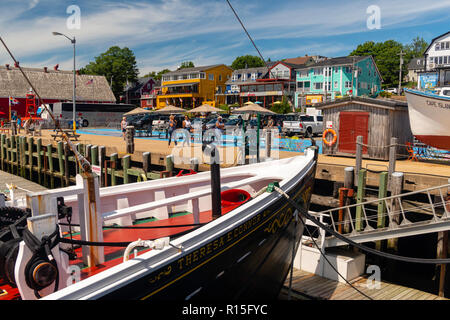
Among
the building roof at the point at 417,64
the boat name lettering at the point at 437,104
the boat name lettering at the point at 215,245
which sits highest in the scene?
the building roof at the point at 417,64

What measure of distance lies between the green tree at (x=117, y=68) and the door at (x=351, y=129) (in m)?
75.8

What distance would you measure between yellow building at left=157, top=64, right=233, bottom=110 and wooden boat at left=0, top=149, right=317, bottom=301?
6192cm

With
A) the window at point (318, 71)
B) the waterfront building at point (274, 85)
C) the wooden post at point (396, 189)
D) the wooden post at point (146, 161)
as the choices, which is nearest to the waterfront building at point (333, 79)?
the window at point (318, 71)

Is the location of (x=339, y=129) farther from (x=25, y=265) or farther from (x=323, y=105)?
(x=25, y=265)

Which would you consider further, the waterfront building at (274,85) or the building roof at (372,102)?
the waterfront building at (274,85)

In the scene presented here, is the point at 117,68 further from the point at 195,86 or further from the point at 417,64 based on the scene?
the point at 417,64

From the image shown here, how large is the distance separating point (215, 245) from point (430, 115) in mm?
12530

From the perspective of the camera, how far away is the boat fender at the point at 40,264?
316 cm

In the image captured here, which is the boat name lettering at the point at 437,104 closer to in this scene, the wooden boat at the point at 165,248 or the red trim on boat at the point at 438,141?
the red trim on boat at the point at 438,141

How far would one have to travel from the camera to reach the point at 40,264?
3174 mm

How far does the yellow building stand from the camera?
6918cm
